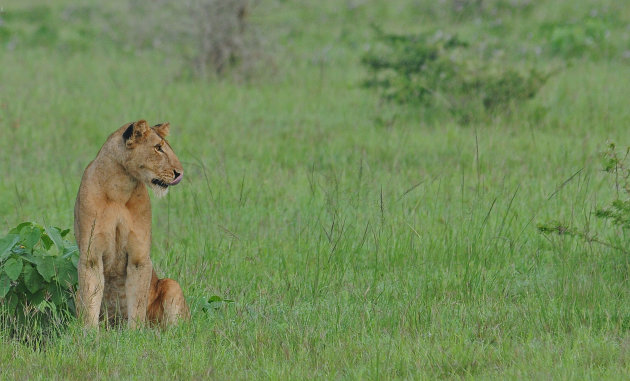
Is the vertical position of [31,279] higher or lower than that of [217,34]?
lower

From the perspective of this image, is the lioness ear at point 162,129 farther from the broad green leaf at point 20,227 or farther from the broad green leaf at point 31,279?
the broad green leaf at point 31,279

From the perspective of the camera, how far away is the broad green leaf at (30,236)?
18.1 ft

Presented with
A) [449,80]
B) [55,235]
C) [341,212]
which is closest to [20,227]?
[55,235]

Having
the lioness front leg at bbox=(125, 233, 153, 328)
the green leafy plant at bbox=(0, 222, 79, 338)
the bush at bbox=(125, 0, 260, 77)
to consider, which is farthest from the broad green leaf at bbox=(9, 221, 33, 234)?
the bush at bbox=(125, 0, 260, 77)

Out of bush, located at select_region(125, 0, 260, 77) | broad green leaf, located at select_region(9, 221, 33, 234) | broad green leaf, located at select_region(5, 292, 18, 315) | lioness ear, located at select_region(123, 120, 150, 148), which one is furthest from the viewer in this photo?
bush, located at select_region(125, 0, 260, 77)

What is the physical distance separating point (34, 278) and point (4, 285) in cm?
17

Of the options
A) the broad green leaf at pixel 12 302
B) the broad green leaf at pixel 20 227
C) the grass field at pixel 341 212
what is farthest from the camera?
the broad green leaf at pixel 12 302

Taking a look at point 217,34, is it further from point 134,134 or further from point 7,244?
point 134,134

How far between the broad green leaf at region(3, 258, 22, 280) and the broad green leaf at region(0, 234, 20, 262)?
0.05 metres

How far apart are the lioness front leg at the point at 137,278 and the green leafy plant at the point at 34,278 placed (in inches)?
16.1

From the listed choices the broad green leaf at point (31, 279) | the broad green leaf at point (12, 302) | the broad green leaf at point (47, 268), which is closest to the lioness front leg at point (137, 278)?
the broad green leaf at point (47, 268)

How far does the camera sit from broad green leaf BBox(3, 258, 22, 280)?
5.45m

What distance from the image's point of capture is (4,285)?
5.52m

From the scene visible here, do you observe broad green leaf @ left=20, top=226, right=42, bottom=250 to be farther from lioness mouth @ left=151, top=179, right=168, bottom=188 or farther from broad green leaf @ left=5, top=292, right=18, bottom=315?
lioness mouth @ left=151, top=179, right=168, bottom=188
